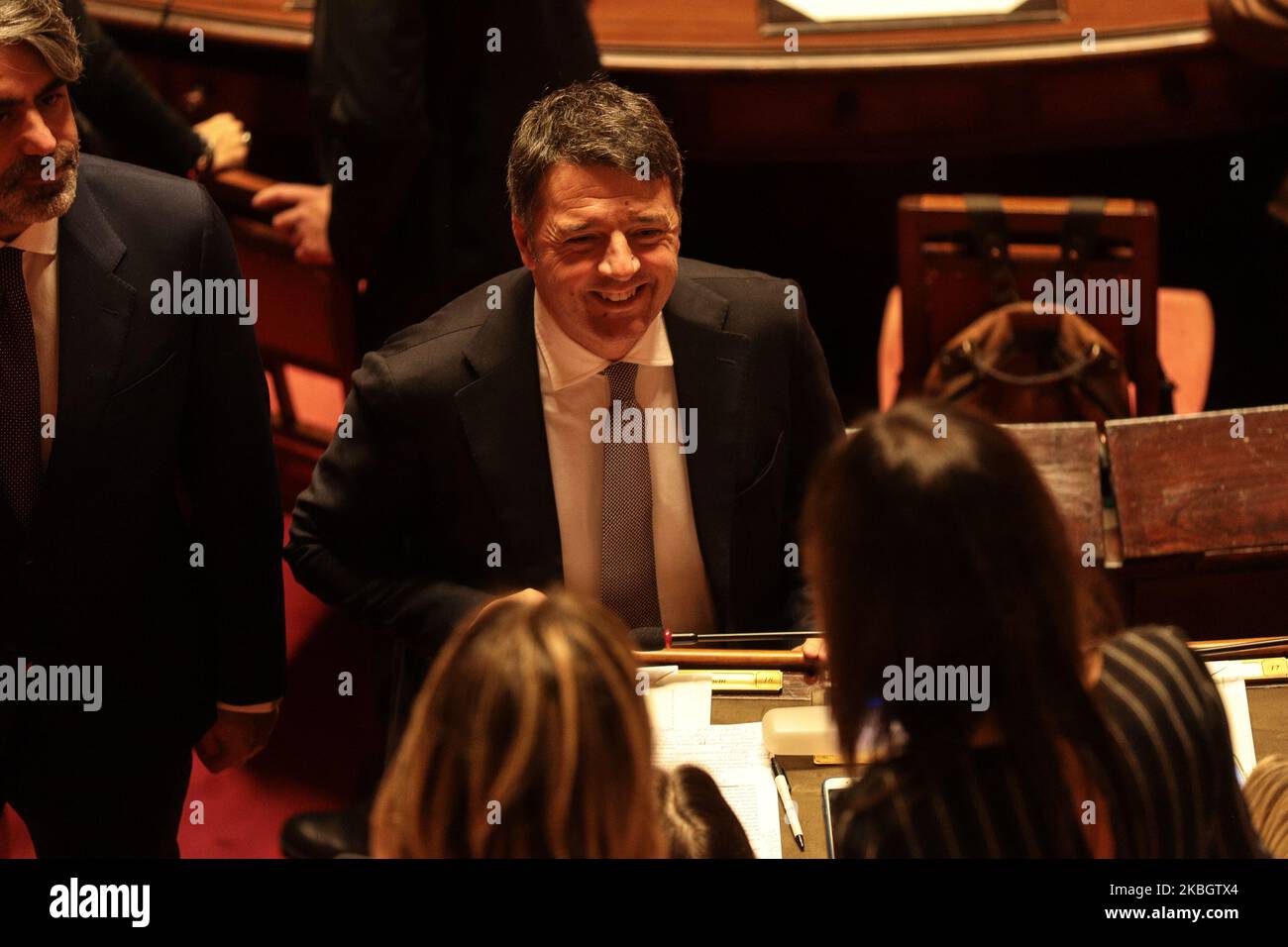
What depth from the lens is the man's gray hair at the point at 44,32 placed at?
1762mm

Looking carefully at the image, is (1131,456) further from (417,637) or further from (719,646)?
(417,637)

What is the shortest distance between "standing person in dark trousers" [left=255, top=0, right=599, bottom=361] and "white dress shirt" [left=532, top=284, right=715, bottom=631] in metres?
0.64

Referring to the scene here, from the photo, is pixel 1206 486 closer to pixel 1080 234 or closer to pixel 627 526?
pixel 1080 234

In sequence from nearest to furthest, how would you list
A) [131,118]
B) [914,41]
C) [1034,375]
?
1. [1034,375]
2. [131,118]
3. [914,41]

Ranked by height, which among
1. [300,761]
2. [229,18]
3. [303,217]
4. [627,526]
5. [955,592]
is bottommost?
[300,761]

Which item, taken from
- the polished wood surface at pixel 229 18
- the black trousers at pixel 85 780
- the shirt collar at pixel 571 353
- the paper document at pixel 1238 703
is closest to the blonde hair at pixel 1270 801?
the paper document at pixel 1238 703

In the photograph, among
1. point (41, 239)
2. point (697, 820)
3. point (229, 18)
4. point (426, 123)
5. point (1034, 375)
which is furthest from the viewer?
point (229, 18)

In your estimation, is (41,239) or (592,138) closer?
(41,239)

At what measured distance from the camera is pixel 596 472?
2213 mm

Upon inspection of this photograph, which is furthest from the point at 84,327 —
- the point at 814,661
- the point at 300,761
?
the point at 300,761

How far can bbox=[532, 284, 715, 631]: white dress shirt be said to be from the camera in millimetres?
2160

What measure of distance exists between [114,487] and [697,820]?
3.05 ft

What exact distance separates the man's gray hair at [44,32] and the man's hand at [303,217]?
1257 millimetres

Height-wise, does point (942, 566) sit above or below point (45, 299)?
below
